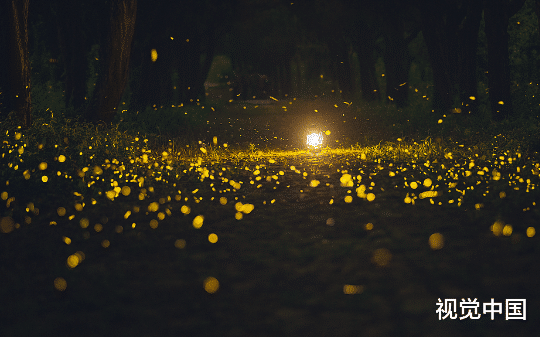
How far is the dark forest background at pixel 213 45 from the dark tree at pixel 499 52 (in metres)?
0.03

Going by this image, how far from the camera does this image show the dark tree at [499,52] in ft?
62.3

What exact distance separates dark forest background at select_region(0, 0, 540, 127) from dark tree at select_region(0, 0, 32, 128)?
2 cm

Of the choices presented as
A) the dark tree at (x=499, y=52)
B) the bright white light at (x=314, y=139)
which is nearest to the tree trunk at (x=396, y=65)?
the dark tree at (x=499, y=52)

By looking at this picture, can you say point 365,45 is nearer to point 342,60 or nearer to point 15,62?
point 342,60

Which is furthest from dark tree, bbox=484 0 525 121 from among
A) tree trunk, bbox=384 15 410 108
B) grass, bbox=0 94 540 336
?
tree trunk, bbox=384 15 410 108

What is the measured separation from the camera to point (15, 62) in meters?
13.6

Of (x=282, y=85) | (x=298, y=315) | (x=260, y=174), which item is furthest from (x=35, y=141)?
(x=282, y=85)

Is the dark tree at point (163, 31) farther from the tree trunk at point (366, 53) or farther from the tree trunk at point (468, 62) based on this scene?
the tree trunk at point (468, 62)

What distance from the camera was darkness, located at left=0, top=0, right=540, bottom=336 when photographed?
466 cm

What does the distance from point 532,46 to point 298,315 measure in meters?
22.8

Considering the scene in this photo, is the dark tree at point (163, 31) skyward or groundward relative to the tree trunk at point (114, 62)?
skyward

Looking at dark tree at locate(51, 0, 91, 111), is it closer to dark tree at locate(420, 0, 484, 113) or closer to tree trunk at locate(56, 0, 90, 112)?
tree trunk at locate(56, 0, 90, 112)

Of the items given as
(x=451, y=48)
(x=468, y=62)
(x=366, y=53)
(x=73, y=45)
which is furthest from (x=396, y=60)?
(x=73, y=45)

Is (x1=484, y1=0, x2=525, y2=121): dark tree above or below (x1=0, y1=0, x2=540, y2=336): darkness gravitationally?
above
